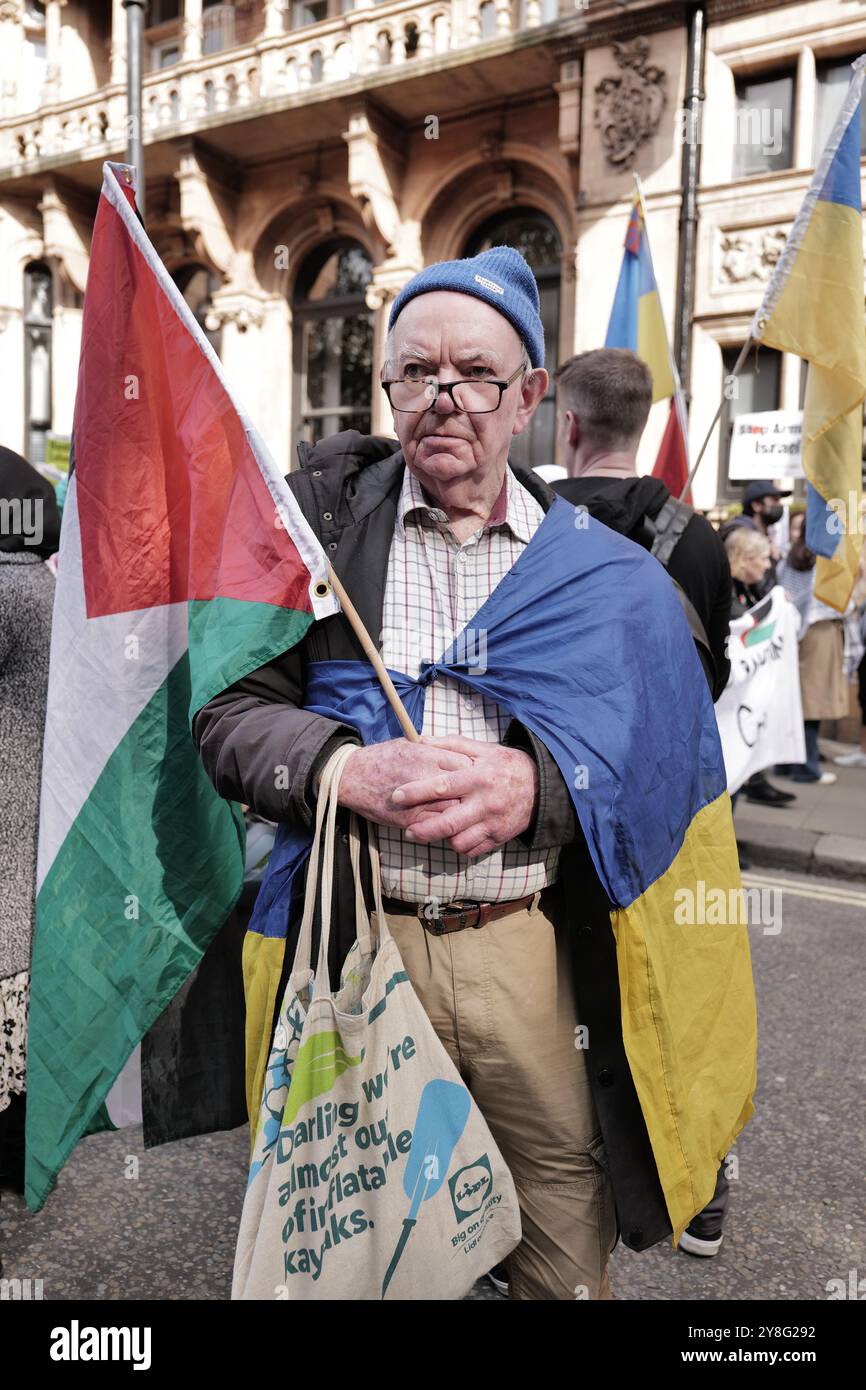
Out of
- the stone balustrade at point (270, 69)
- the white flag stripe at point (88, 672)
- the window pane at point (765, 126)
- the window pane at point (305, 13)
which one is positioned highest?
A: the window pane at point (305, 13)

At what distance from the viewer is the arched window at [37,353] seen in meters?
15.8

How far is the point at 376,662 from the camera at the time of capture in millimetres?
1494

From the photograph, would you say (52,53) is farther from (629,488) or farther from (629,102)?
(629,488)

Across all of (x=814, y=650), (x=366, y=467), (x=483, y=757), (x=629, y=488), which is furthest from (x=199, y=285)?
(x=483, y=757)

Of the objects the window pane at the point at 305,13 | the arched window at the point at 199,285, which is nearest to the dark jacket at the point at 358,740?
the arched window at the point at 199,285

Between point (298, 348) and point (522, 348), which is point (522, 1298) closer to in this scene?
Result: point (522, 348)

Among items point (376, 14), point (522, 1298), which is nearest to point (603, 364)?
point (522, 1298)

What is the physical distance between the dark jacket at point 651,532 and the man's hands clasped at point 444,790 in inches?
48.3

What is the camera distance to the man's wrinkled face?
161 centimetres

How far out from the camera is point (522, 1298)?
1784mm

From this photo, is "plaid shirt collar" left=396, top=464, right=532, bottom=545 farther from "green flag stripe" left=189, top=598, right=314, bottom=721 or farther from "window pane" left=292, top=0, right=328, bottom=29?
"window pane" left=292, top=0, right=328, bottom=29

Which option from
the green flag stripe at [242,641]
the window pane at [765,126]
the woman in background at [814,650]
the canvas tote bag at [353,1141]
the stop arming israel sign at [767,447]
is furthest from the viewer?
the window pane at [765,126]

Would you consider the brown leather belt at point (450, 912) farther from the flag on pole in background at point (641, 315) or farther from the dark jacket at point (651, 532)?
the flag on pole in background at point (641, 315)
